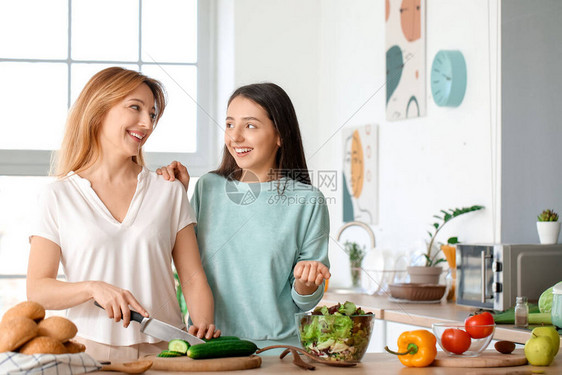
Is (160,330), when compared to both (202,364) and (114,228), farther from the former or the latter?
(114,228)

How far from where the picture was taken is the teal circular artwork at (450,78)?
2684mm

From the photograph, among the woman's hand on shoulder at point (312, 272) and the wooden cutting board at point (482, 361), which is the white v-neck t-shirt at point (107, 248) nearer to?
the woman's hand on shoulder at point (312, 272)

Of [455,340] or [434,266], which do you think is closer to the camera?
[455,340]

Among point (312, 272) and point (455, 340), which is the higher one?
point (312, 272)

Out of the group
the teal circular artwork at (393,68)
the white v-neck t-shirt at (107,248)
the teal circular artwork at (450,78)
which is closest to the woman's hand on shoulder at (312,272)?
the white v-neck t-shirt at (107,248)

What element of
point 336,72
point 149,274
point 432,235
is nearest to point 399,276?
point 432,235

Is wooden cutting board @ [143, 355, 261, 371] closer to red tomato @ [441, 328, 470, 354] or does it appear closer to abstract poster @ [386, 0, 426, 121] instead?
red tomato @ [441, 328, 470, 354]

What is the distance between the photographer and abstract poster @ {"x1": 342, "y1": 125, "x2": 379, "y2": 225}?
10.9 feet

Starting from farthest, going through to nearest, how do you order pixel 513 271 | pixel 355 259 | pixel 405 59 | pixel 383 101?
pixel 355 259 < pixel 383 101 < pixel 405 59 < pixel 513 271

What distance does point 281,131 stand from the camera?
1603mm

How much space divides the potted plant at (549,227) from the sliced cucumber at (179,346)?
60.0 inches

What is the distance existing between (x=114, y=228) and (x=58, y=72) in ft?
8.19

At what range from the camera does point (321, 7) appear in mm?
3762

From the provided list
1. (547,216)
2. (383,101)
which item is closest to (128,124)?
(547,216)
